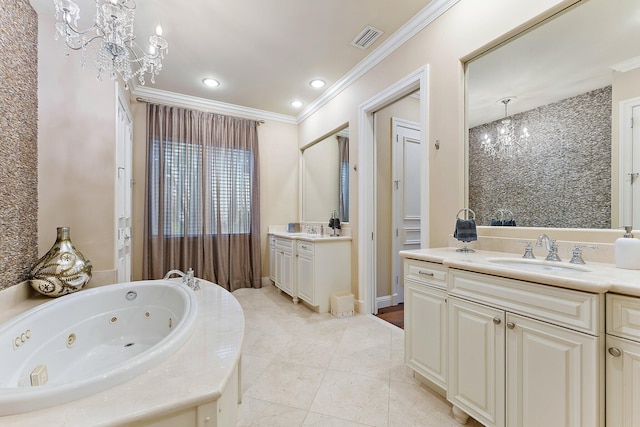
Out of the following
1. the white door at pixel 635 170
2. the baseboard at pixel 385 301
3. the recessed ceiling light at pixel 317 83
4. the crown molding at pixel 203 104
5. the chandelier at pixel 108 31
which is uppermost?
the recessed ceiling light at pixel 317 83

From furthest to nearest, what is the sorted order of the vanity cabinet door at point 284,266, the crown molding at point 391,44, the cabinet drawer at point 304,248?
the vanity cabinet door at point 284,266, the cabinet drawer at point 304,248, the crown molding at point 391,44

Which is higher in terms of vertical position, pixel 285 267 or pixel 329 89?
pixel 329 89

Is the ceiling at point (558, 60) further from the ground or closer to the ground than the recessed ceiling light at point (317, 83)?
closer to the ground

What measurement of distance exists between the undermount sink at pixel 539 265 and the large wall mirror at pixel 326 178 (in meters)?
1.96

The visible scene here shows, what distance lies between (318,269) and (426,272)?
1.49 meters

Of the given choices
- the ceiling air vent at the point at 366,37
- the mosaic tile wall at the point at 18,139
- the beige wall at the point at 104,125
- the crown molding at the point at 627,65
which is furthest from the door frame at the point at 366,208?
the mosaic tile wall at the point at 18,139

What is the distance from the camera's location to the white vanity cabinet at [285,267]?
10.9ft

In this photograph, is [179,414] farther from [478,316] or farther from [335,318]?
[335,318]

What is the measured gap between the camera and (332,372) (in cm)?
185

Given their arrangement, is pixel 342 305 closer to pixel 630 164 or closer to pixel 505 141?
pixel 505 141

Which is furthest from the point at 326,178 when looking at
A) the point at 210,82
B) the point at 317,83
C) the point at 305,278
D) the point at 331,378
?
the point at 331,378

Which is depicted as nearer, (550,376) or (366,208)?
(550,376)

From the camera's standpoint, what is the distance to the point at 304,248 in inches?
121

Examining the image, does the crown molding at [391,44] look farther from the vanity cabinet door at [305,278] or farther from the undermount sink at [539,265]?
the vanity cabinet door at [305,278]
